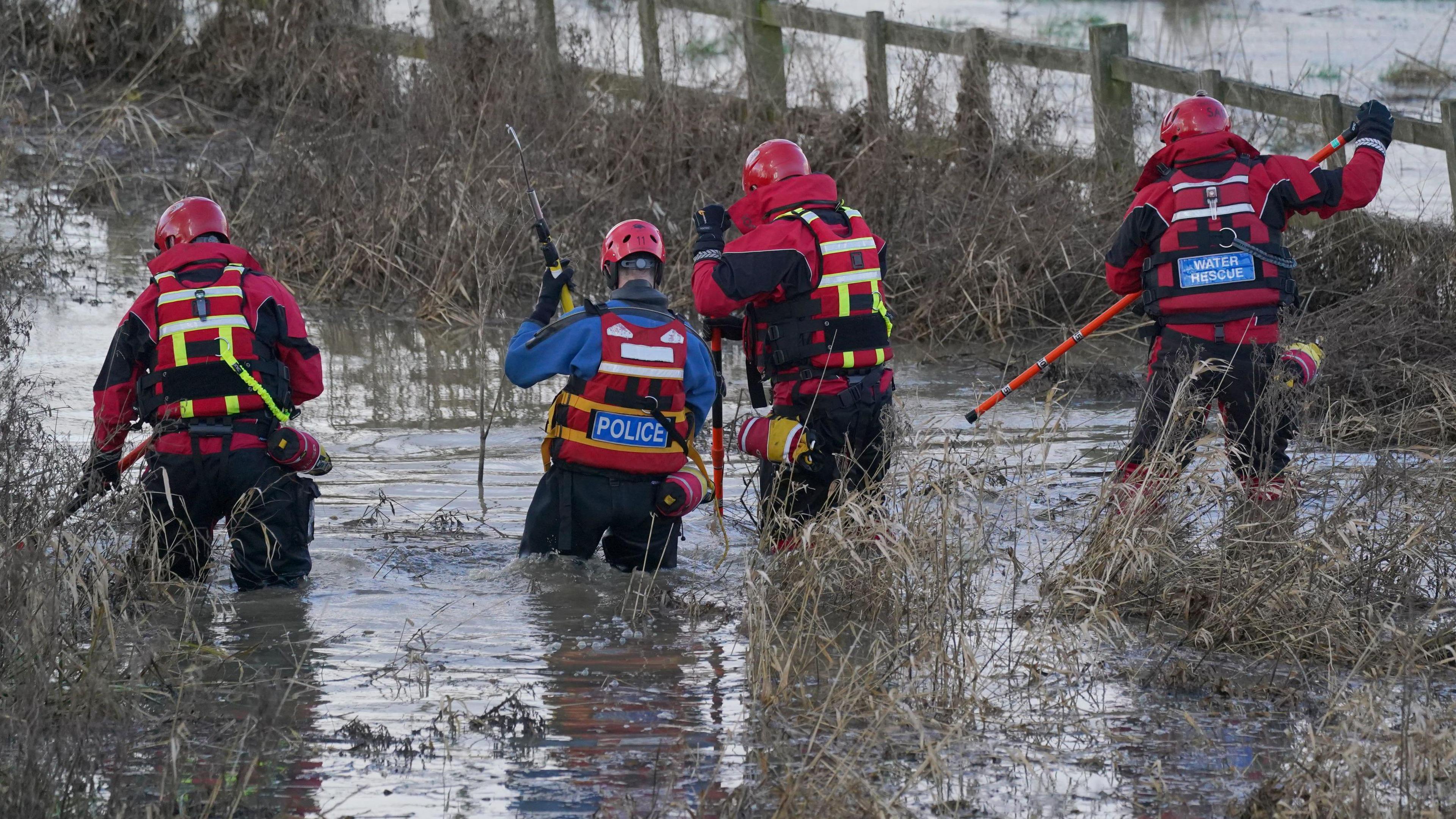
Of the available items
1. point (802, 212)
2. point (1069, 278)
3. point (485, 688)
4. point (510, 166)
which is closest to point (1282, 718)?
point (485, 688)

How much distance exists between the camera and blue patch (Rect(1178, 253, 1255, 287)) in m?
7.29

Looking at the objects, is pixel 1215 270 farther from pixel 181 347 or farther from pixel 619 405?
pixel 181 347

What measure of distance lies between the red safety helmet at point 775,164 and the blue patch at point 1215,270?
5.80ft

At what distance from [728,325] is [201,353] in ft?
7.42

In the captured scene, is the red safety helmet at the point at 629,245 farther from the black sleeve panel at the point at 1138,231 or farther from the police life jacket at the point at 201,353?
the black sleeve panel at the point at 1138,231

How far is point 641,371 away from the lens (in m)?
6.36

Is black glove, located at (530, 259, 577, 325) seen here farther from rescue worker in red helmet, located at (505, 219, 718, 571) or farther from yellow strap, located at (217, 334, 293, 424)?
yellow strap, located at (217, 334, 293, 424)

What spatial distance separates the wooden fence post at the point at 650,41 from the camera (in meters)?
13.8

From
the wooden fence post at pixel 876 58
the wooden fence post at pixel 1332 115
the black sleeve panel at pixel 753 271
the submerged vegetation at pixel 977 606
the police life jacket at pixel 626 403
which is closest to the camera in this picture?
the submerged vegetation at pixel 977 606

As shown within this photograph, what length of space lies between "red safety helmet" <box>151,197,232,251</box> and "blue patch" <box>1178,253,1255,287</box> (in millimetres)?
4092

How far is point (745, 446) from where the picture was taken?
7055 millimetres

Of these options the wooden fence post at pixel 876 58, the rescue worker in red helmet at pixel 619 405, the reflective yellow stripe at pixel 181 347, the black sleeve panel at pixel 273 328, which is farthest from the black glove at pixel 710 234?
the wooden fence post at pixel 876 58

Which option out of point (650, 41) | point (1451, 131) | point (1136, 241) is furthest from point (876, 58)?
point (1136, 241)

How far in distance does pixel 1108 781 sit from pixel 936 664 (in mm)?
669
